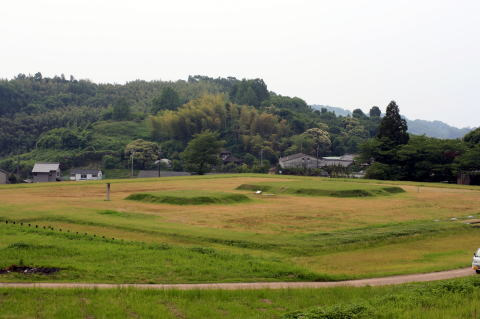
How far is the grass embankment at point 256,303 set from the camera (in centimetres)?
1291

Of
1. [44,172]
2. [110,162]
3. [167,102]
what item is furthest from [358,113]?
[44,172]

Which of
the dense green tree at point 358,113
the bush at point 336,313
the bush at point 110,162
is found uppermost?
the dense green tree at point 358,113

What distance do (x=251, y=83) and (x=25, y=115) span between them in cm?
6426

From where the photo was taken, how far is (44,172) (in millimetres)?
85250

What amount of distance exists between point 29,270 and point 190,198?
26004mm

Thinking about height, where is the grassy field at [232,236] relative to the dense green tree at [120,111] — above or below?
below

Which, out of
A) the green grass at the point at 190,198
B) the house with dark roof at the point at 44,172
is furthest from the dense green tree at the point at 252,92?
the green grass at the point at 190,198

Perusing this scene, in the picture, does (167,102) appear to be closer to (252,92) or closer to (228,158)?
(252,92)

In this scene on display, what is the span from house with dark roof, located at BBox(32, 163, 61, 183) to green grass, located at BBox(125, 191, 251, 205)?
44.0 m

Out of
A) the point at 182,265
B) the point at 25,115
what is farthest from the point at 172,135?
the point at 182,265

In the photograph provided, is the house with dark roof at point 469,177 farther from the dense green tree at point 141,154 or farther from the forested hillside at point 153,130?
the dense green tree at point 141,154

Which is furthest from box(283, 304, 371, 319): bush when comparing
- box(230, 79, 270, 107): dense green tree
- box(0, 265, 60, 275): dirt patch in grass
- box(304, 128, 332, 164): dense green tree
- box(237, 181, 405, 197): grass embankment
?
box(230, 79, 270, 107): dense green tree

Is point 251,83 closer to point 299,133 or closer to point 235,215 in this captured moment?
point 299,133

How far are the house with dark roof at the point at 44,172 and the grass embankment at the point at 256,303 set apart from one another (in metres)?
75.0
